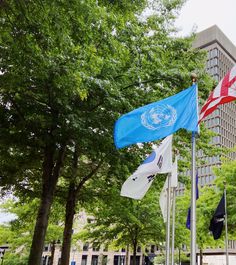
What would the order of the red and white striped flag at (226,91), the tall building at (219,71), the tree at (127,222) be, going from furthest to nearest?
the tall building at (219,71) < the tree at (127,222) < the red and white striped flag at (226,91)

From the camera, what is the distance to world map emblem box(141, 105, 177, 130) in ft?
26.6

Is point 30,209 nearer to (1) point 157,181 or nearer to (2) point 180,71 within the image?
(1) point 157,181

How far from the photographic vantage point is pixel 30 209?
974 inches

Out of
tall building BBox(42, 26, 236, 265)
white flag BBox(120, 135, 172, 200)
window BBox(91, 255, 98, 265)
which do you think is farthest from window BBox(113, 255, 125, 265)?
white flag BBox(120, 135, 172, 200)

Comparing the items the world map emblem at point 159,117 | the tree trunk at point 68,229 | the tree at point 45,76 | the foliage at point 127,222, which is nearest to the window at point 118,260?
the foliage at point 127,222

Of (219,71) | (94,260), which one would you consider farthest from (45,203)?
(219,71)

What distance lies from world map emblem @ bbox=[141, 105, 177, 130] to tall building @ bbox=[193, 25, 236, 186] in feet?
348

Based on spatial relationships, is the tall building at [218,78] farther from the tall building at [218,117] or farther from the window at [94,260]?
the window at [94,260]

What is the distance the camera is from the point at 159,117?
817cm

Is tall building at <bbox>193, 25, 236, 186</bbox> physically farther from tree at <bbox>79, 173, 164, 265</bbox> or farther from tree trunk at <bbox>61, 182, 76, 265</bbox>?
tree trunk at <bbox>61, 182, 76, 265</bbox>

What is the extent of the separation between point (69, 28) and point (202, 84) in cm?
859

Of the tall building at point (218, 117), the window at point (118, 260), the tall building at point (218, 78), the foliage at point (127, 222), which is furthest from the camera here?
the tall building at point (218, 78)

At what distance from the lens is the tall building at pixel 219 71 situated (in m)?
114

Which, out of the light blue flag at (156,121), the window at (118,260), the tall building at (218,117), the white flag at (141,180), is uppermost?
the tall building at (218,117)
